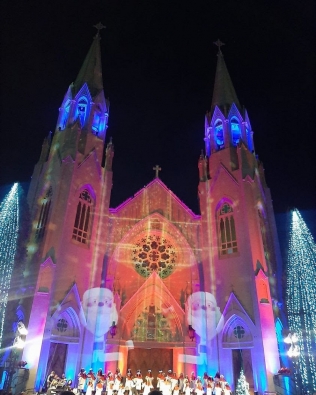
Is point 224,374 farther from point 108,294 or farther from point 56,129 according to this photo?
point 56,129

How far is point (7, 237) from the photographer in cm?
2181

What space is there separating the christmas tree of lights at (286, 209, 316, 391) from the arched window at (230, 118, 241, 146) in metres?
7.82

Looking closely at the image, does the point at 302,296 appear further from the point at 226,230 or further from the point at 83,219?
the point at 83,219

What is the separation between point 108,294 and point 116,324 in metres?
1.99

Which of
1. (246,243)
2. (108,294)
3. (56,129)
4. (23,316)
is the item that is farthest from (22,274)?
(246,243)

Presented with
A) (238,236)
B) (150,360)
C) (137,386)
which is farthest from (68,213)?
(238,236)

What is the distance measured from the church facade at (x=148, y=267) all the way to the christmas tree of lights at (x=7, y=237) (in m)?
1.24

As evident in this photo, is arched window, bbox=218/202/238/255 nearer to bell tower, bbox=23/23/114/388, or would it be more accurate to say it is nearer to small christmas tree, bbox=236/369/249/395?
small christmas tree, bbox=236/369/249/395

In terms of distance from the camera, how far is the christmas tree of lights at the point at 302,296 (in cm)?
2206

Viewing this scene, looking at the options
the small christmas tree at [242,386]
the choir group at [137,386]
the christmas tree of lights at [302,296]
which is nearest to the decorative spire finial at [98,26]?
the christmas tree of lights at [302,296]

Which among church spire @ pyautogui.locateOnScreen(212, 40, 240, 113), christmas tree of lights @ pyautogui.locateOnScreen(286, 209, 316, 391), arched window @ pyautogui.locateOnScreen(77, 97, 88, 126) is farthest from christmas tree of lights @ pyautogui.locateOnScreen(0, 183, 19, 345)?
church spire @ pyautogui.locateOnScreen(212, 40, 240, 113)

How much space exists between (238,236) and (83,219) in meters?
11.2

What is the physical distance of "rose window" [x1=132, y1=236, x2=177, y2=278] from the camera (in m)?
23.7

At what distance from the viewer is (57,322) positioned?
19516mm
